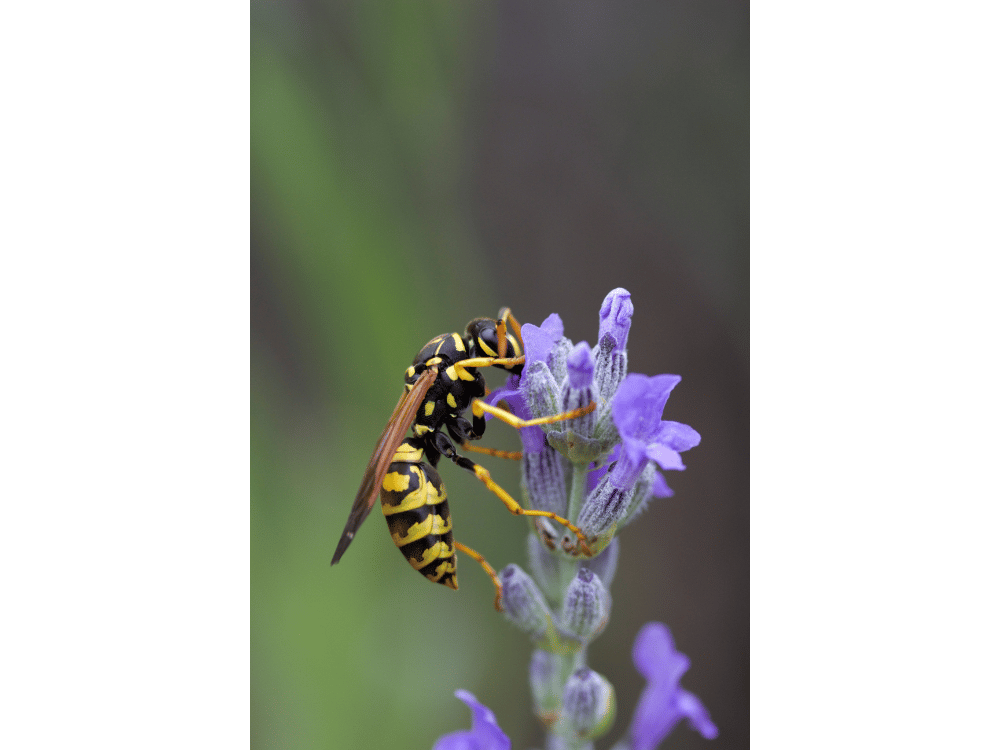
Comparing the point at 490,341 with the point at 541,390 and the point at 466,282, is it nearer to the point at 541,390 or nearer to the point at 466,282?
the point at 541,390

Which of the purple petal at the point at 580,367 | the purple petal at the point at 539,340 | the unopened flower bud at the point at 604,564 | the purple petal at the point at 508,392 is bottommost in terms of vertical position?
the unopened flower bud at the point at 604,564

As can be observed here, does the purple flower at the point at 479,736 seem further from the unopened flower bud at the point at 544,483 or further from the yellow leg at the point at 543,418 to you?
the yellow leg at the point at 543,418

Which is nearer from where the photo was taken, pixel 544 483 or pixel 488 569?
pixel 544 483

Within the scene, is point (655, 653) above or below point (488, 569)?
below

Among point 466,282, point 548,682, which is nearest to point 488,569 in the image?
point 548,682

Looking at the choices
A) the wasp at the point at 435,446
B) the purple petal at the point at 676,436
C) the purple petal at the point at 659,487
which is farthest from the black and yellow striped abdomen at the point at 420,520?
the purple petal at the point at 676,436

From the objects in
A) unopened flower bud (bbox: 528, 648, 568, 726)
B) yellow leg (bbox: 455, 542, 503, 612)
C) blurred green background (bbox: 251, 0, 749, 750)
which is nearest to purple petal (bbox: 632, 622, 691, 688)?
unopened flower bud (bbox: 528, 648, 568, 726)
